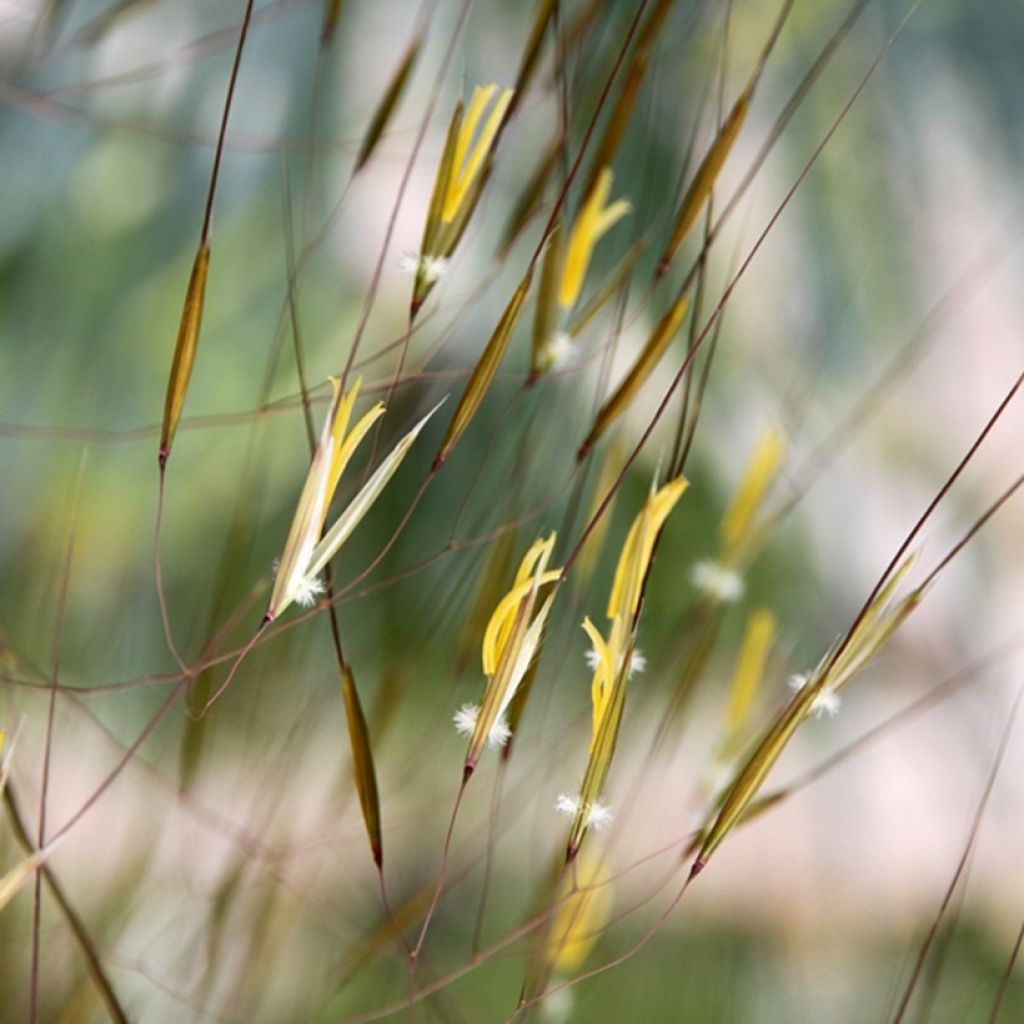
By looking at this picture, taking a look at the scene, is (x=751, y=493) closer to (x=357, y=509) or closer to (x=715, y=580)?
(x=715, y=580)

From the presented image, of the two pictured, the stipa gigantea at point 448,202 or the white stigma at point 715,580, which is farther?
the white stigma at point 715,580

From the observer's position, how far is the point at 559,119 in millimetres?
302

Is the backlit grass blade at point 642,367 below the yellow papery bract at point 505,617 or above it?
above

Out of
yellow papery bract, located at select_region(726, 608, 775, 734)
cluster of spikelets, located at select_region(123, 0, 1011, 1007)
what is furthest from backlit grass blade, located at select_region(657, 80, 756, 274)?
yellow papery bract, located at select_region(726, 608, 775, 734)

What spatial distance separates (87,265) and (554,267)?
0.13 m

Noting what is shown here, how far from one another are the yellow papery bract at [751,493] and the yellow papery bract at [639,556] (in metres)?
0.10

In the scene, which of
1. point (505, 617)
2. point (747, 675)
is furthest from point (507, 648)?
point (747, 675)

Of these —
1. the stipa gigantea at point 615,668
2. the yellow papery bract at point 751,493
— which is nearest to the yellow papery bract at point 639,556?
the stipa gigantea at point 615,668

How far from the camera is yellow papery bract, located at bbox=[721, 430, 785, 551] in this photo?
0.91 feet

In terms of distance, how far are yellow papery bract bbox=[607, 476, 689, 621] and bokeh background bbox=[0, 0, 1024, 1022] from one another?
0.08 m

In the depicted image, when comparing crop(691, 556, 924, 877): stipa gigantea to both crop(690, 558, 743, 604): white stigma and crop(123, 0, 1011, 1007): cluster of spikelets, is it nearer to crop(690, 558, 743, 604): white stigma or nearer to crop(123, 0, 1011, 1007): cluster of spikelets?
crop(123, 0, 1011, 1007): cluster of spikelets

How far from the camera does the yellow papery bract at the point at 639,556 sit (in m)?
0.18

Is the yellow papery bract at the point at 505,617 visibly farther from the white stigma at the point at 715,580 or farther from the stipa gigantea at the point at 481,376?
the white stigma at the point at 715,580

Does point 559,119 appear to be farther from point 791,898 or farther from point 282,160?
point 791,898
